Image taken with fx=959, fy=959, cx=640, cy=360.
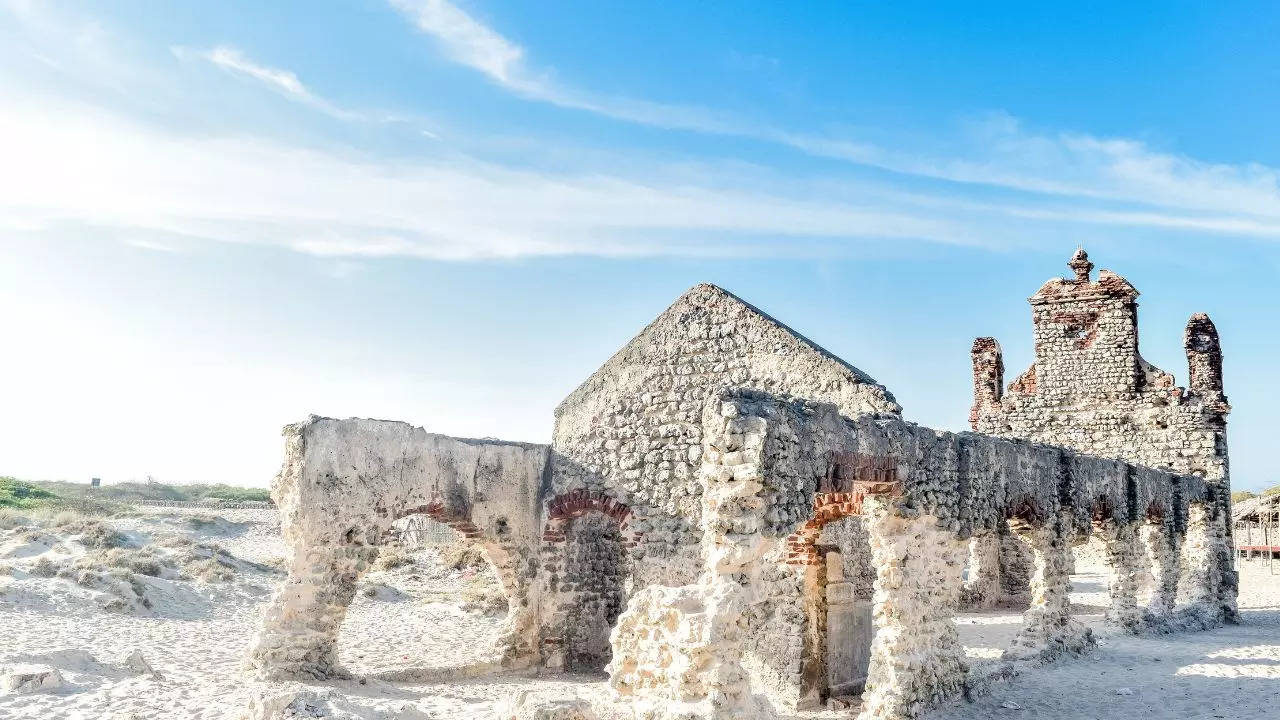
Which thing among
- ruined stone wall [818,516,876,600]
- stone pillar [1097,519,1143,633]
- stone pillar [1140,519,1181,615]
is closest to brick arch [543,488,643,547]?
ruined stone wall [818,516,876,600]

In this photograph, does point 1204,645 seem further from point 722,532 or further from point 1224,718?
point 722,532

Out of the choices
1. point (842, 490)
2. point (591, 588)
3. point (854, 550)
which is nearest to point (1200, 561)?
point (854, 550)

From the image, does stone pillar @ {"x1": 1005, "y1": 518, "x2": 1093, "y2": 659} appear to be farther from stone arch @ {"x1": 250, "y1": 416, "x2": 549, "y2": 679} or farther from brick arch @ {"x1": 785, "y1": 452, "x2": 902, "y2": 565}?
stone arch @ {"x1": 250, "y1": 416, "x2": 549, "y2": 679}

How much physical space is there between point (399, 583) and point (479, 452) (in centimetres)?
1199

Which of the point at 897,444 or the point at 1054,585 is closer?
the point at 897,444

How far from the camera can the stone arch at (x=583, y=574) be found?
12.4 metres

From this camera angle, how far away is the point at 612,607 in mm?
12688

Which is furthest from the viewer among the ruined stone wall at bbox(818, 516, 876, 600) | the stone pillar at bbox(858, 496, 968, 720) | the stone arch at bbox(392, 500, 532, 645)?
the stone arch at bbox(392, 500, 532, 645)

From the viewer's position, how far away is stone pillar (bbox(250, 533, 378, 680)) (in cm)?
999

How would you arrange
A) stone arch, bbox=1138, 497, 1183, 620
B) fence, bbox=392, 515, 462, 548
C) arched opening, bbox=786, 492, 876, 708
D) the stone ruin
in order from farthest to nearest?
fence, bbox=392, 515, 462, 548 < stone arch, bbox=1138, 497, 1183, 620 < arched opening, bbox=786, 492, 876, 708 < the stone ruin

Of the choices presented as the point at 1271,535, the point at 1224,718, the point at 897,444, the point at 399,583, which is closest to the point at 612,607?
the point at 897,444

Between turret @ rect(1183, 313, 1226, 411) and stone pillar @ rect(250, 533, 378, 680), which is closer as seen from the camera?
stone pillar @ rect(250, 533, 378, 680)

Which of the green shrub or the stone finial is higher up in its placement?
the stone finial

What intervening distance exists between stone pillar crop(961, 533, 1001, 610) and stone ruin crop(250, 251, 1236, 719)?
3.24 m
